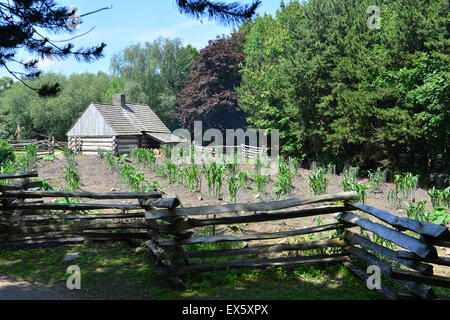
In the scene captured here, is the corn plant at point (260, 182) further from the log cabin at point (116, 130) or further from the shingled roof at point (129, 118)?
the shingled roof at point (129, 118)

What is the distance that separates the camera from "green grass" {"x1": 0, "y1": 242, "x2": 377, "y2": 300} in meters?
4.86

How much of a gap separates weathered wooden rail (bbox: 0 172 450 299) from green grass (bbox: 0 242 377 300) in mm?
158

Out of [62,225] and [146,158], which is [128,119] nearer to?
[146,158]

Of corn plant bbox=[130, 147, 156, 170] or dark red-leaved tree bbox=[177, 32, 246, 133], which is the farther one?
dark red-leaved tree bbox=[177, 32, 246, 133]

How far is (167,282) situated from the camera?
5.27 meters

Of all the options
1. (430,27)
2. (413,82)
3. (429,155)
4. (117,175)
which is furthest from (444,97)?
(117,175)

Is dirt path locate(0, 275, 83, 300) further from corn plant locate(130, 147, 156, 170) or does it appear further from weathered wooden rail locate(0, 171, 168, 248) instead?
corn plant locate(130, 147, 156, 170)

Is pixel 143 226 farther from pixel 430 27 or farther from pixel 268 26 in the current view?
pixel 268 26

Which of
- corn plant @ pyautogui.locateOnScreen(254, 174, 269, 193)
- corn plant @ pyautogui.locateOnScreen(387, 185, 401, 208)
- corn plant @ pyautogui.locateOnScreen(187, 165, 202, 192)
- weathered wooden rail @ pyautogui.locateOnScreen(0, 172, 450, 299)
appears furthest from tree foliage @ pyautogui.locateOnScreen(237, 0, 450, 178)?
weathered wooden rail @ pyautogui.locateOnScreen(0, 172, 450, 299)

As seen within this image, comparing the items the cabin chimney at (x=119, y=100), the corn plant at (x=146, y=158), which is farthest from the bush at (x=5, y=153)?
the cabin chimney at (x=119, y=100)

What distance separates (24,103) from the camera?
2013 inches

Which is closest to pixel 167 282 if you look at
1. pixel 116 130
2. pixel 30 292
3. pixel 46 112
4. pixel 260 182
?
pixel 30 292

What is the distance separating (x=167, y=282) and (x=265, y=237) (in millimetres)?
1569
